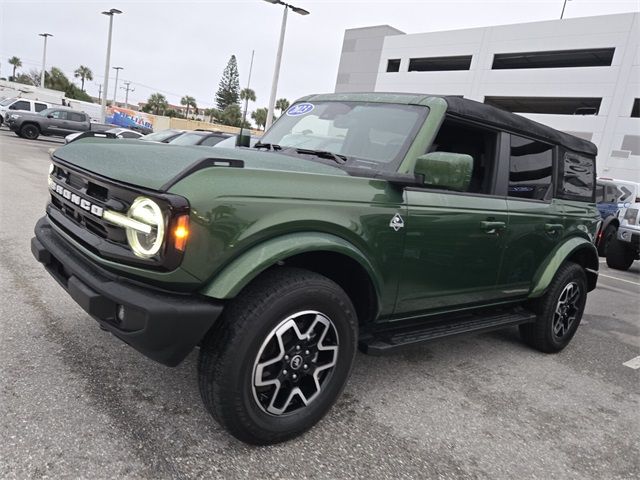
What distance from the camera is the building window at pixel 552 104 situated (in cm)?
3222

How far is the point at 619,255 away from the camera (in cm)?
986

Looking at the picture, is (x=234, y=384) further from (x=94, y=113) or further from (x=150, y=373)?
(x=94, y=113)

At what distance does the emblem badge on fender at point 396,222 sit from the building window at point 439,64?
4213 cm

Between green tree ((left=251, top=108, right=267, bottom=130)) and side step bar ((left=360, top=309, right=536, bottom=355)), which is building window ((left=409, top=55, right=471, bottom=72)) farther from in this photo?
green tree ((left=251, top=108, right=267, bottom=130))

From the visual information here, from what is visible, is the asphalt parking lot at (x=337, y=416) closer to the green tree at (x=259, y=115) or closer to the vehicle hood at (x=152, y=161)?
the vehicle hood at (x=152, y=161)

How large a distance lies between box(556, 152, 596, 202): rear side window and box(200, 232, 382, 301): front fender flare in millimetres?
2608

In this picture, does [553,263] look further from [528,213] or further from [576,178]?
[576,178]

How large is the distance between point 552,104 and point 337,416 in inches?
1605

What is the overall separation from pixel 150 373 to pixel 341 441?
122 cm

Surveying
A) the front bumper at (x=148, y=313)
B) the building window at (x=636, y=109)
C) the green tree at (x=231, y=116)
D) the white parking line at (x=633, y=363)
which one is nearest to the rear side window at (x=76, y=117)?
the front bumper at (x=148, y=313)

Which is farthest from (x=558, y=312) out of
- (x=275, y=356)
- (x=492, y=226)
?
(x=275, y=356)

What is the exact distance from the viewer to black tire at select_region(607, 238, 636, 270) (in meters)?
9.70

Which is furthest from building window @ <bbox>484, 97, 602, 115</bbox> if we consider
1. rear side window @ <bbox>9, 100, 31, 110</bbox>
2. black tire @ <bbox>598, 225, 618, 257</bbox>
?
rear side window @ <bbox>9, 100, 31, 110</bbox>

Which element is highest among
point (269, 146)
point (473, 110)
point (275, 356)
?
point (473, 110)
